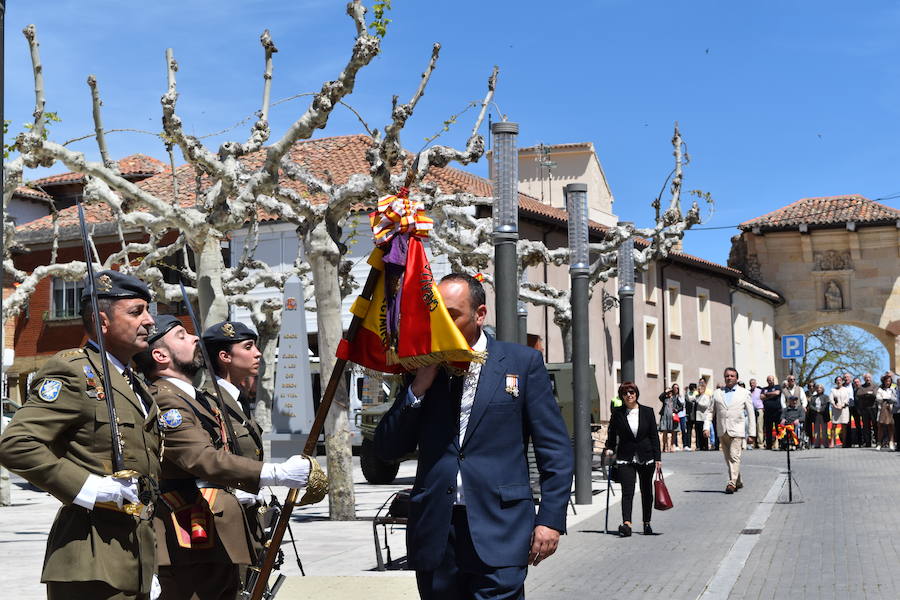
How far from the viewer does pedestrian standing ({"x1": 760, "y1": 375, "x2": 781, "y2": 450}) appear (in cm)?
3234

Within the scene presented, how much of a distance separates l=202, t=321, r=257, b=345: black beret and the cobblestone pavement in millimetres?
4216

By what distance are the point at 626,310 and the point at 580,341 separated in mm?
4867

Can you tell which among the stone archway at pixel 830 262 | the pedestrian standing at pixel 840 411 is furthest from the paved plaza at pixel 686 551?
the stone archway at pixel 830 262

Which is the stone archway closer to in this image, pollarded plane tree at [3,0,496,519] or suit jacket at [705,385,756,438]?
suit jacket at [705,385,756,438]

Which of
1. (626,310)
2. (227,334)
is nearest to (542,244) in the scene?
(626,310)

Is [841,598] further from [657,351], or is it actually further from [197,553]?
[657,351]

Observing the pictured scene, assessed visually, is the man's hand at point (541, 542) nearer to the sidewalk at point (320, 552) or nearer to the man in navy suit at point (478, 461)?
the man in navy suit at point (478, 461)

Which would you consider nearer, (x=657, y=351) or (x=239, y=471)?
(x=239, y=471)

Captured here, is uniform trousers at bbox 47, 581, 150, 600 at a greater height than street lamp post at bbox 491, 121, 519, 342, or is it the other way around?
street lamp post at bbox 491, 121, 519, 342

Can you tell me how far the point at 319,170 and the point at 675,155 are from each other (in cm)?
1561

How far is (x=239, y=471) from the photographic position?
195 inches

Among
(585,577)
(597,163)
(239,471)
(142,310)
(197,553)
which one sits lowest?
(585,577)

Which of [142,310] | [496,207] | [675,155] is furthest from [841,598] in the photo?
[675,155]

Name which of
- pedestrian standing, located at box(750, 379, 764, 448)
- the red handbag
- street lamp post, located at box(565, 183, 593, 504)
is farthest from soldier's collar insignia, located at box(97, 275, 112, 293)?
pedestrian standing, located at box(750, 379, 764, 448)
